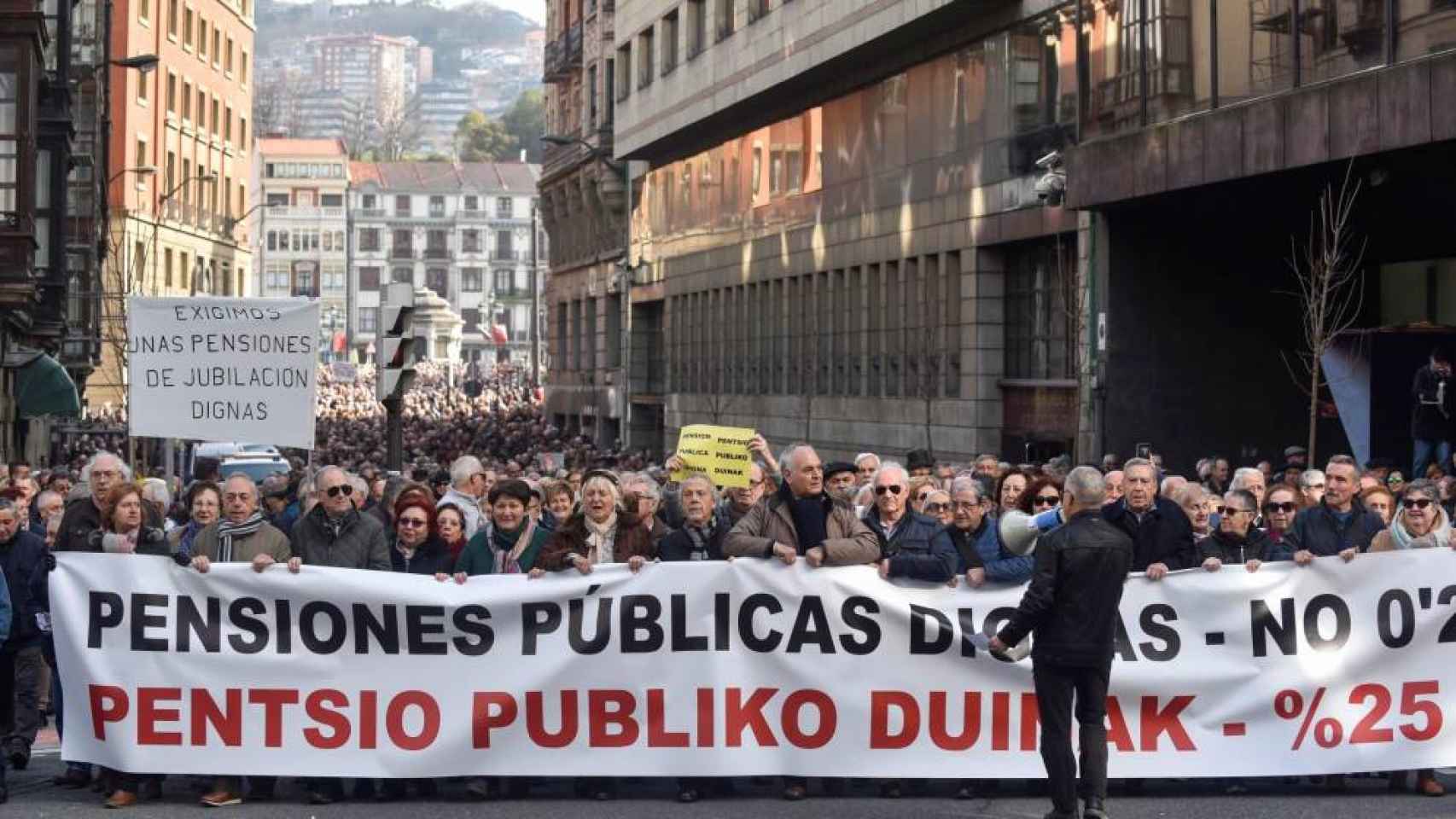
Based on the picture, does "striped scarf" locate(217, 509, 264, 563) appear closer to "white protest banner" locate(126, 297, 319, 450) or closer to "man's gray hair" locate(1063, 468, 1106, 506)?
"white protest banner" locate(126, 297, 319, 450)

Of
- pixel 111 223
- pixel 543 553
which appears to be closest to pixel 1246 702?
pixel 543 553

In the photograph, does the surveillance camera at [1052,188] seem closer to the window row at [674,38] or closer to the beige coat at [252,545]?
the beige coat at [252,545]

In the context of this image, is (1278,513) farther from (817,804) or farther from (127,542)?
(127,542)

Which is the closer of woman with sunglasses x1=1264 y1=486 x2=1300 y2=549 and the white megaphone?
the white megaphone

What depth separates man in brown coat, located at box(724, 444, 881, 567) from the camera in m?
12.8

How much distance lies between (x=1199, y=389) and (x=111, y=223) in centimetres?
5409

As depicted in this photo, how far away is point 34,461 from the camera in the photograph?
161 feet

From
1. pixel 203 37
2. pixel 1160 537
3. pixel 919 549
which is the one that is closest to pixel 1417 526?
pixel 1160 537

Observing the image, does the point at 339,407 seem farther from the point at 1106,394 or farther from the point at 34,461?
the point at 1106,394

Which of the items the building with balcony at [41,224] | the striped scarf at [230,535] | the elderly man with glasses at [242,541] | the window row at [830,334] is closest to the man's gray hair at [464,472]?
the elderly man with glasses at [242,541]

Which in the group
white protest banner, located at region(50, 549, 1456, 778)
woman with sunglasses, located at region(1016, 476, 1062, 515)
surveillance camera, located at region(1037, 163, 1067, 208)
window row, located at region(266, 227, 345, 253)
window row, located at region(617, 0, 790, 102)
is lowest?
white protest banner, located at region(50, 549, 1456, 778)

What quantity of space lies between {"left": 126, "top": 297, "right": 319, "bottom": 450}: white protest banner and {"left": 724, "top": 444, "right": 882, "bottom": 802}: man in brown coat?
3995 mm

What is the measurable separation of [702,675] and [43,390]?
104 feet

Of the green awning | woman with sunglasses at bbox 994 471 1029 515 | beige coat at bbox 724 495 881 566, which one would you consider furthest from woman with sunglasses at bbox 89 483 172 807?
the green awning
